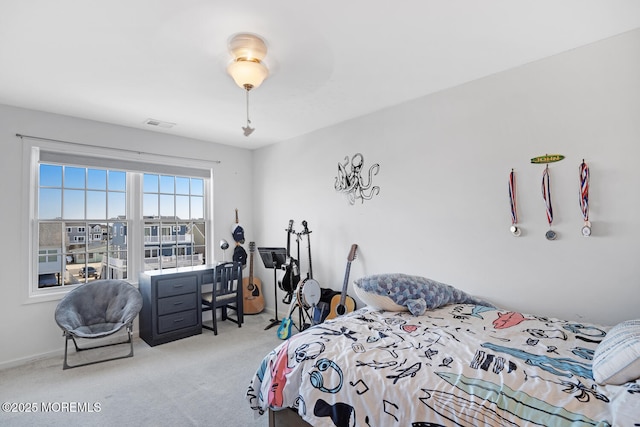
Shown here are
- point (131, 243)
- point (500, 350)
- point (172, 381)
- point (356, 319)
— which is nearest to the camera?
point (500, 350)

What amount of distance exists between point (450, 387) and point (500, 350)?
1.69 feet

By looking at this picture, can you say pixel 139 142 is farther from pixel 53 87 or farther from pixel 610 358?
pixel 610 358

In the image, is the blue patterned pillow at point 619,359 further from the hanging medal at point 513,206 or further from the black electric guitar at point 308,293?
the black electric guitar at point 308,293

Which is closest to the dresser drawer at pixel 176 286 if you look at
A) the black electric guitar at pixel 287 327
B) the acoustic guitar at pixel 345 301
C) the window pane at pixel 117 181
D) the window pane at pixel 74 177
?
the black electric guitar at pixel 287 327

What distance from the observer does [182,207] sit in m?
4.36

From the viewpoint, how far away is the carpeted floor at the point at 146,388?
2.16 meters

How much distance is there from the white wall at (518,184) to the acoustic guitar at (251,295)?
4.68 ft

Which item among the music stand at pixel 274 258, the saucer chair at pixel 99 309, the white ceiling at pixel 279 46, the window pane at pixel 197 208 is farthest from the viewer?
the window pane at pixel 197 208

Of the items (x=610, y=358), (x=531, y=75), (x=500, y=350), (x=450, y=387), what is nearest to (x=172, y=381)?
(x=450, y=387)

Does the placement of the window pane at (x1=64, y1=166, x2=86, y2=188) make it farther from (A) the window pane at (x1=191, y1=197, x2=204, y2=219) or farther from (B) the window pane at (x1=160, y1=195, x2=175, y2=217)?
(A) the window pane at (x1=191, y1=197, x2=204, y2=219)

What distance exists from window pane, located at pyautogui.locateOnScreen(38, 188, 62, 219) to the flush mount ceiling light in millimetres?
2638

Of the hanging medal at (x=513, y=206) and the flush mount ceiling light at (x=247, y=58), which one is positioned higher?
the flush mount ceiling light at (x=247, y=58)

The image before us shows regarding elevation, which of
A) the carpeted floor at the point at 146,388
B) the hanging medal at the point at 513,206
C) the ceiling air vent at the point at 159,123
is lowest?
the carpeted floor at the point at 146,388

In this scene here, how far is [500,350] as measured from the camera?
1665mm
